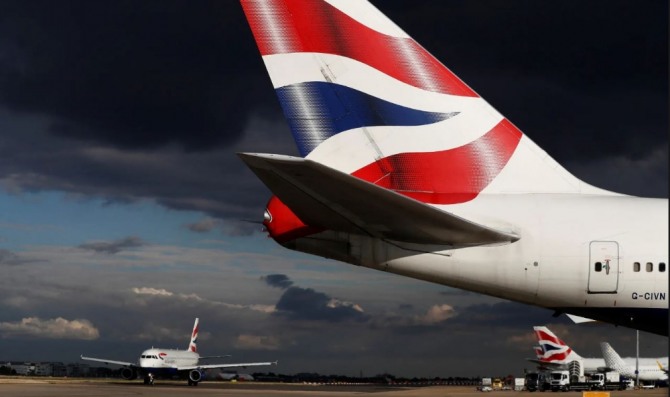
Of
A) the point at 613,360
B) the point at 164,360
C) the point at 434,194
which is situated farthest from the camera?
the point at 613,360

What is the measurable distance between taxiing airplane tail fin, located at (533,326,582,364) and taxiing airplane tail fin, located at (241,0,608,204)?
2275 inches

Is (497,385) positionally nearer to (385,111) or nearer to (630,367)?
(630,367)

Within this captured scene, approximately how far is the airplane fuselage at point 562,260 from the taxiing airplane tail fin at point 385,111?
45.2 inches

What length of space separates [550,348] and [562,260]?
59.6m

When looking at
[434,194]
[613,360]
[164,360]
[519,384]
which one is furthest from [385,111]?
[613,360]

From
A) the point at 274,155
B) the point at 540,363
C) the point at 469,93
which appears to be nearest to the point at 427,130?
the point at 469,93

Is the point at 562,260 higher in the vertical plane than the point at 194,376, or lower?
higher

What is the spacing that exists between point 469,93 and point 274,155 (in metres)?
5.62

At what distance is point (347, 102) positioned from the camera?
13.9 metres

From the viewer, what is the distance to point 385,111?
14.0 meters

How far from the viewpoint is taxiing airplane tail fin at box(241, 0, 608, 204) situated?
13828 millimetres

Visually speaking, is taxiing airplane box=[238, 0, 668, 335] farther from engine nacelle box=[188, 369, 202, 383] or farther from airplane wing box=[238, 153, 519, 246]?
engine nacelle box=[188, 369, 202, 383]

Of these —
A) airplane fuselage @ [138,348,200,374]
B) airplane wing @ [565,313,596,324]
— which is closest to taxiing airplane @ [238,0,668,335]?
airplane wing @ [565,313,596,324]

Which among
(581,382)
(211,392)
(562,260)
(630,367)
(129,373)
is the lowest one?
(129,373)
